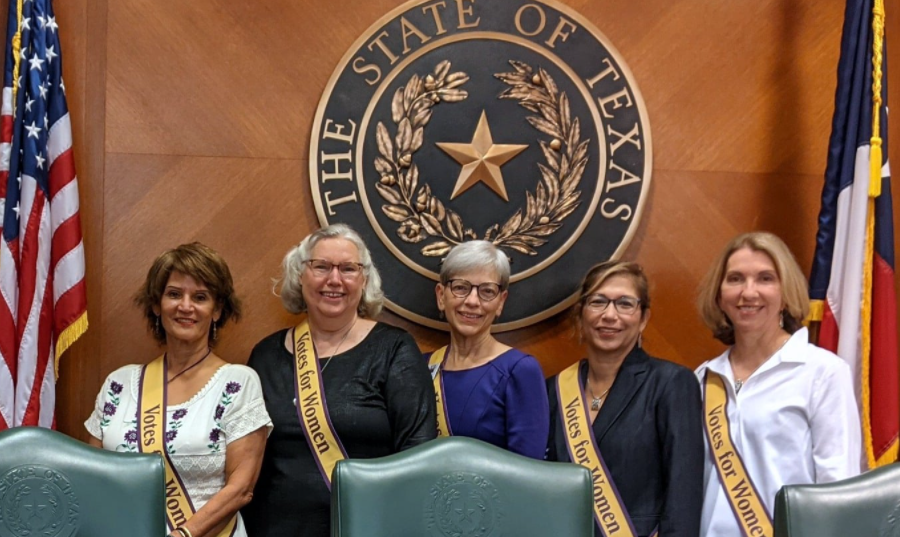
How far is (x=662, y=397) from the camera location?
3008mm

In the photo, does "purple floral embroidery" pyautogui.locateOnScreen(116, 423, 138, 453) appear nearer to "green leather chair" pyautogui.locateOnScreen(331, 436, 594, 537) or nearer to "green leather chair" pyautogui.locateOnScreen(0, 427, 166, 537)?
"green leather chair" pyautogui.locateOnScreen(0, 427, 166, 537)

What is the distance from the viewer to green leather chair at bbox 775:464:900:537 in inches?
92.0

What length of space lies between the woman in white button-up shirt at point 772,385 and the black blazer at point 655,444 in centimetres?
13

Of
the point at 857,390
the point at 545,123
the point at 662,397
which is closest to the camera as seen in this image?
the point at 662,397

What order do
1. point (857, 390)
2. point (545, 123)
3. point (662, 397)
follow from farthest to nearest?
point (545, 123)
point (857, 390)
point (662, 397)

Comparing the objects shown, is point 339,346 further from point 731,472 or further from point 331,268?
point 731,472

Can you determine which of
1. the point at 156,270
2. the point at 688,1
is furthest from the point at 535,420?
the point at 688,1

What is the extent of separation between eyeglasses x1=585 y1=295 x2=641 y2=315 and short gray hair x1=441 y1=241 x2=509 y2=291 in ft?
0.98

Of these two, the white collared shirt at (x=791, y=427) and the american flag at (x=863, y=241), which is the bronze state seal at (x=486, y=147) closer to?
the american flag at (x=863, y=241)

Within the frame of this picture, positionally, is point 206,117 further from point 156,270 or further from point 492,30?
point 492,30

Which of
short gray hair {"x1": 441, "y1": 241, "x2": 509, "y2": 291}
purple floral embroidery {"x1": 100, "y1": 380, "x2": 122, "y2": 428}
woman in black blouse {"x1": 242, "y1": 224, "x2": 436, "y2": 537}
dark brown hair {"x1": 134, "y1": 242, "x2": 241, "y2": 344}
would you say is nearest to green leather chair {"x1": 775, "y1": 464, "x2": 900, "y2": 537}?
woman in black blouse {"x1": 242, "y1": 224, "x2": 436, "y2": 537}

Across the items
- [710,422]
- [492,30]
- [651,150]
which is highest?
[492,30]

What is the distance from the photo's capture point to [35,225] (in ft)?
11.2

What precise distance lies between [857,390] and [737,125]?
3.48 ft
